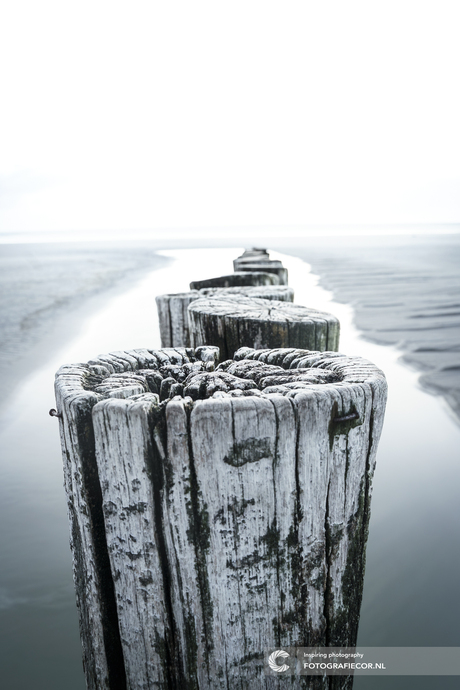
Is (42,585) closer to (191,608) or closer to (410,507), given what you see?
(191,608)

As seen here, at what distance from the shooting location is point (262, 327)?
1.88 metres

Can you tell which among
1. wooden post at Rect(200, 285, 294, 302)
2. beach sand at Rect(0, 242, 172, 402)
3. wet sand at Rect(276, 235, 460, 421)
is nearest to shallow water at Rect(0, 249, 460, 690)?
wet sand at Rect(276, 235, 460, 421)

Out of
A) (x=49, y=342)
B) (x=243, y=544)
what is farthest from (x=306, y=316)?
(x=49, y=342)

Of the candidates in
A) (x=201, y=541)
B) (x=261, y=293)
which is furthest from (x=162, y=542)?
(x=261, y=293)

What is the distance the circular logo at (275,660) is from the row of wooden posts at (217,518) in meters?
0.02

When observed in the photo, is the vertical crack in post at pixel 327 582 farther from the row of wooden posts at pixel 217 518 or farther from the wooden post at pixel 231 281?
the wooden post at pixel 231 281

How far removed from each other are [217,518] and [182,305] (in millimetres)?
1943

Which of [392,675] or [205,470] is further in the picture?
[392,675]

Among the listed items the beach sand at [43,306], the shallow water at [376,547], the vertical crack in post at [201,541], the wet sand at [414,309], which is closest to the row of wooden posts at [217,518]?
the vertical crack in post at [201,541]

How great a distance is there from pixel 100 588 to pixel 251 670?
36 cm

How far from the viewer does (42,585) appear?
2.79 m

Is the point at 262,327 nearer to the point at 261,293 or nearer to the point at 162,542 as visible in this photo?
the point at 261,293

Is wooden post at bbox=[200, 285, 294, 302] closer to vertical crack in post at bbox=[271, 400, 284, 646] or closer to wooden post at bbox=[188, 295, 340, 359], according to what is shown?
wooden post at bbox=[188, 295, 340, 359]

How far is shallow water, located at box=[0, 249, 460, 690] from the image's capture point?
2.39 m
